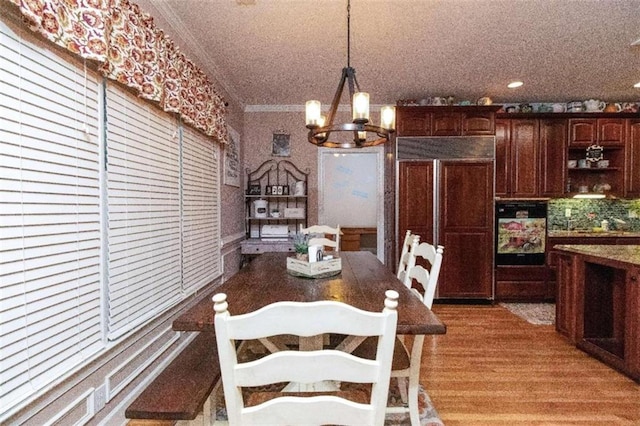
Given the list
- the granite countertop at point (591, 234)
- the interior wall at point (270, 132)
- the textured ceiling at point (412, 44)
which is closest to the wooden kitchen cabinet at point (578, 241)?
the granite countertop at point (591, 234)

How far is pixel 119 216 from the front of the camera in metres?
1.90

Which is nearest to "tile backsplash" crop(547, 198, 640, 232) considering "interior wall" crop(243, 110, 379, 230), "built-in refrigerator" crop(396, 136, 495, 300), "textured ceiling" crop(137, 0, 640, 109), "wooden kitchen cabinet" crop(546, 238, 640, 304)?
"wooden kitchen cabinet" crop(546, 238, 640, 304)

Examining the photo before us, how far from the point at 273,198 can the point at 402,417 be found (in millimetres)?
3413

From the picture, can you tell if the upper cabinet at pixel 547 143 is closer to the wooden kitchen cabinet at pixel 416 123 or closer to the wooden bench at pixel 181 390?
the wooden kitchen cabinet at pixel 416 123

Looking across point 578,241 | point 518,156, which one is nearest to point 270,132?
point 518,156

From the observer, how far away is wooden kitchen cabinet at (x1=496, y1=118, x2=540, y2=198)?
15.2 ft

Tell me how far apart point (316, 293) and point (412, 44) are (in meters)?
2.34

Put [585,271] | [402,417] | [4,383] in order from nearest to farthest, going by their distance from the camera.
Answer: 1. [4,383]
2. [402,417]
3. [585,271]

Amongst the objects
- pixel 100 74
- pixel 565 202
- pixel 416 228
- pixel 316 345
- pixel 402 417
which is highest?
pixel 100 74

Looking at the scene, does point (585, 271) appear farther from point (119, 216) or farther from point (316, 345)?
point (119, 216)

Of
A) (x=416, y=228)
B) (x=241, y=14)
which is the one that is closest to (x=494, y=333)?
(x=416, y=228)

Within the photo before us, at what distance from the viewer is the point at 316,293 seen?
1833 millimetres

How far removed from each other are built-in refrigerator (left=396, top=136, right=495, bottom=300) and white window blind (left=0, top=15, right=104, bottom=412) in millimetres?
3468

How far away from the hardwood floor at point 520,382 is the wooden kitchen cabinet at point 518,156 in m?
1.82
